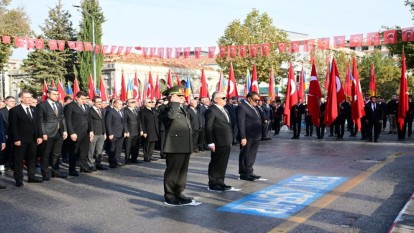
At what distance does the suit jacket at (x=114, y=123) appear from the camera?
12.1 meters

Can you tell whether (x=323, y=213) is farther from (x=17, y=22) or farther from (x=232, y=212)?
(x=17, y=22)

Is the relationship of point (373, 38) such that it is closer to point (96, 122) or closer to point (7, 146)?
point (96, 122)

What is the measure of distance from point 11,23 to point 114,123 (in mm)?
28554

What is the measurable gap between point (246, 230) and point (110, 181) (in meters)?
4.73

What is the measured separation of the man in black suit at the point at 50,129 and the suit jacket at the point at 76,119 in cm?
17

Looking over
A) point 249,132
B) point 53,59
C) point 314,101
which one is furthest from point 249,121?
point 53,59

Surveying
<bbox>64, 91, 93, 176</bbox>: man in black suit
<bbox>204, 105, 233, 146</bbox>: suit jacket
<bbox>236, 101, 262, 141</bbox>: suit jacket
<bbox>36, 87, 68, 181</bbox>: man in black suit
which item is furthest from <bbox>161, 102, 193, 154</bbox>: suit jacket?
<bbox>64, 91, 93, 176</bbox>: man in black suit

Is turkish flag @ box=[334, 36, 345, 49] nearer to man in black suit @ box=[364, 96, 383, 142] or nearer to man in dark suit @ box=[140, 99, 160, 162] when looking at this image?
man in black suit @ box=[364, 96, 383, 142]

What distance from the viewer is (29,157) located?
979cm

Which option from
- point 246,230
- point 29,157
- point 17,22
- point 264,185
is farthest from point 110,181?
point 17,22

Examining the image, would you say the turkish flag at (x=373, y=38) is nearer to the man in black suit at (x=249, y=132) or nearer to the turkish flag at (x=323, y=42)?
the turkish flag at (x=323, y=42)

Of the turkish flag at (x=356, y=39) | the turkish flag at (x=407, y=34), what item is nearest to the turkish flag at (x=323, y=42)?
the turkish flag at (x=356, y=39)

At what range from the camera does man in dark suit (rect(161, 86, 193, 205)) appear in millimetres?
7312

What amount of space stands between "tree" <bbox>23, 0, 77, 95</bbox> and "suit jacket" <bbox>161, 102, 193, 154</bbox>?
40928mm
